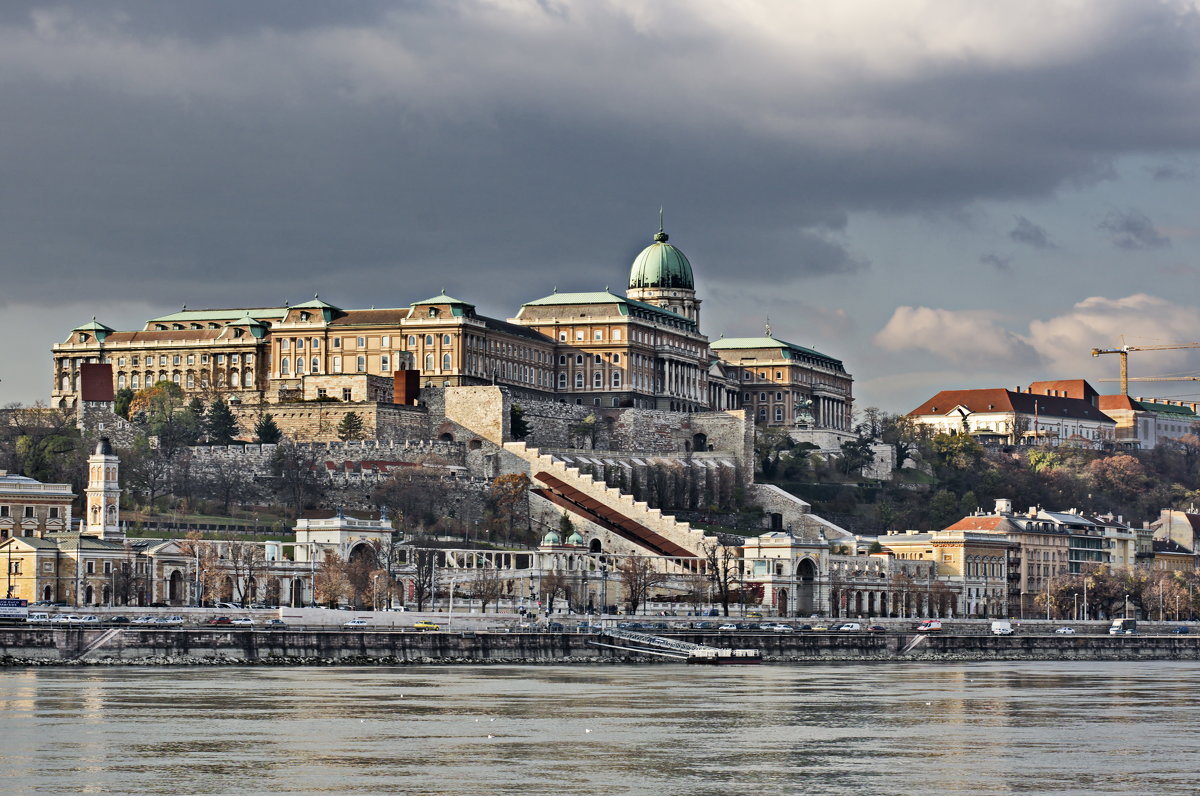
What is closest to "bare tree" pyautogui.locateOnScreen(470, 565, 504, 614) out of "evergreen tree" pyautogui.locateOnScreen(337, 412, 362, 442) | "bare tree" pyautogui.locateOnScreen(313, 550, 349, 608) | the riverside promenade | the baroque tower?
"bare tree" pyautogui.locateOnScreen(313, 550, 349, 608)

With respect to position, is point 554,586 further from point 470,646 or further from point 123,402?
point 123,402

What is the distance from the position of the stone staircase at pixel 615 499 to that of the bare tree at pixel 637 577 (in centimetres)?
629

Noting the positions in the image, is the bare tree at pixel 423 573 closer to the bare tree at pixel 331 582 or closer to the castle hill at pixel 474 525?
the castle hill at pixel 474 525

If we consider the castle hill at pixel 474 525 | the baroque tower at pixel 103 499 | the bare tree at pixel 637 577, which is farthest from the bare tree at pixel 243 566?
the bare tree at pixel 637 577

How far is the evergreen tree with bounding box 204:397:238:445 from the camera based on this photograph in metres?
167

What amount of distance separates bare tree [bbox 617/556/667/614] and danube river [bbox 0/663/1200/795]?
42.1 meters

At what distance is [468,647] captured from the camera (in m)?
108

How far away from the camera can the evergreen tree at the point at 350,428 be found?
168 m

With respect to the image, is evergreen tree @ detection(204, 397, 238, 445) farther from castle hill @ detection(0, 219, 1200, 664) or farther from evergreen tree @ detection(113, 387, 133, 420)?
evergreen tree @ detection(113, 387, 133, 420)

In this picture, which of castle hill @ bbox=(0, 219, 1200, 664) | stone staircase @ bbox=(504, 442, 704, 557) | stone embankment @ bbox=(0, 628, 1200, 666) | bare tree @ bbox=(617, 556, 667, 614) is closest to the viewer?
stone embankment @ bbox=(0, 628, 1200, 666)

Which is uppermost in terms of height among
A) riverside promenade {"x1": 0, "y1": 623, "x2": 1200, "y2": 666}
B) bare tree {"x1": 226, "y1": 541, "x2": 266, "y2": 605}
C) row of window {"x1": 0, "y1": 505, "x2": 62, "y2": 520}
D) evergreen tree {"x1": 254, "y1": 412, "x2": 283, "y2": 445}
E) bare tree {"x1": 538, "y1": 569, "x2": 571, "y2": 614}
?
evergreen tree {"x1": 254, "y1": 412, "x2": 283, "y2": 445}

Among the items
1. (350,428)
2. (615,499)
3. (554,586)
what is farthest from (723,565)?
(350,428)

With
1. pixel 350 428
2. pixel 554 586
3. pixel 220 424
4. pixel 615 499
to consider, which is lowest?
→ pixel 554 586

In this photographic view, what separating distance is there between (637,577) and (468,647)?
121ft
